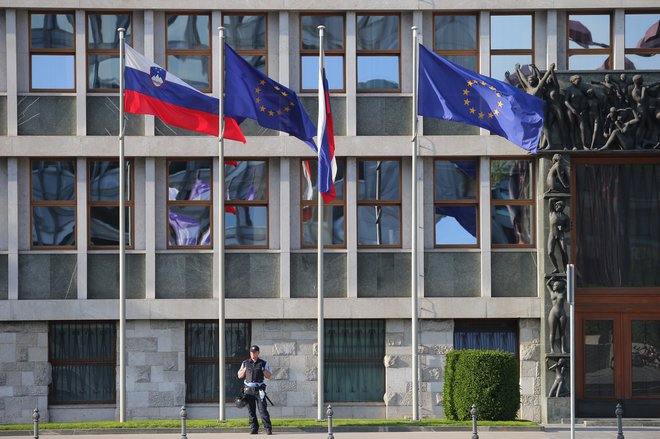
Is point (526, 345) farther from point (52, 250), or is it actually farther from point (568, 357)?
point (52, 250)

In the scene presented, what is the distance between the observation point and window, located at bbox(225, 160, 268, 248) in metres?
33.3

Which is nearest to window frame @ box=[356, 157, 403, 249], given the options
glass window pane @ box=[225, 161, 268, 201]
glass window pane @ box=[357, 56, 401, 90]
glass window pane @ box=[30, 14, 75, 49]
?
glass window pane @ box=[357, 56, 401, 90]

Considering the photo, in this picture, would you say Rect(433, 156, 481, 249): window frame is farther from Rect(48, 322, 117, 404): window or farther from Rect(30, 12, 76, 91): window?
Rect(30, 12, 76, 91): window

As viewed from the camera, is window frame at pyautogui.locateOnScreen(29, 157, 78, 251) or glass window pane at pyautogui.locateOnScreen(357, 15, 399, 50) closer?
window frame at pyautogui.locateOnScreen(29, 157, 78, 251)

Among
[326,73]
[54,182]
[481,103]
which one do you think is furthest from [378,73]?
[54,182]

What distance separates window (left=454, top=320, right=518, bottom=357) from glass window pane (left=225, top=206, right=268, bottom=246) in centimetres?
518

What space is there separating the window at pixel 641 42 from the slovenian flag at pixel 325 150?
8.43 meters

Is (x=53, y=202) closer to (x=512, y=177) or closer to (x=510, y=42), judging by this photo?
(x=512, y=177)

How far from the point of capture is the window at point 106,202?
109 ft

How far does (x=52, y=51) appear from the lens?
109 feet

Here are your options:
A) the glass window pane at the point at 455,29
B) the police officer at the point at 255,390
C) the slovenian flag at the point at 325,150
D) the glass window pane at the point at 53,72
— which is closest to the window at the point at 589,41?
the glass window pane at the point at 455,29

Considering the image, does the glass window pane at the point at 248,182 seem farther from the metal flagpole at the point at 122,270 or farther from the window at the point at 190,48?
the metal flagpole at the point at 122,270

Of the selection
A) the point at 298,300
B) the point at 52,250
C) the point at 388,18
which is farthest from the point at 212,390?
the point at 388,18

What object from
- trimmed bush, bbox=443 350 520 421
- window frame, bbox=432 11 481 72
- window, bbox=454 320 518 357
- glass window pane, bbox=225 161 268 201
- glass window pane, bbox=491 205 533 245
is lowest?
trimmed bush, bbox=443 350 520 421
